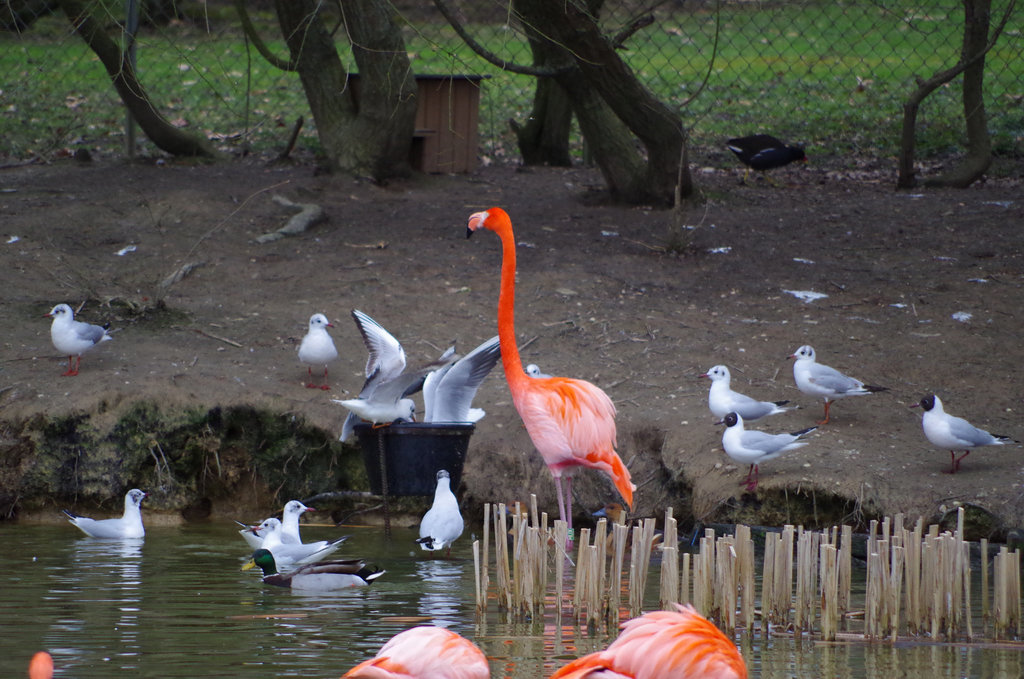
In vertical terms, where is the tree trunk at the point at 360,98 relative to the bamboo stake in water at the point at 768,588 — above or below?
above

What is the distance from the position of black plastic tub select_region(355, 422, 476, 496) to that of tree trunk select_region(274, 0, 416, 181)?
5.22 metres

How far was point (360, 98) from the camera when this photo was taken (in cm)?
1185

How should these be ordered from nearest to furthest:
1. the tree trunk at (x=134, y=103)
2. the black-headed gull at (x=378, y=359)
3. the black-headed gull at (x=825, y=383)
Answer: the black-headed gull at (x=378, y=359), the black-headed gull at (x=825, y=383), the tree trunk at (x=134, y=103)

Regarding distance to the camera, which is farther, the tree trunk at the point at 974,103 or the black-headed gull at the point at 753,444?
the tree trunk at the point at 974,103

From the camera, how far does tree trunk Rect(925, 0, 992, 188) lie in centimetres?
1148

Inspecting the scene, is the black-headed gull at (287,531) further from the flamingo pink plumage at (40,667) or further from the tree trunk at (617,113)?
the tree trunk at (617,113)

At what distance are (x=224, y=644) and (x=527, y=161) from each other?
9.83 metres

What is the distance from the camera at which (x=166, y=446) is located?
26.1 ft

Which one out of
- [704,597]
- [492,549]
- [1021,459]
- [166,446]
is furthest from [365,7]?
[704,597]

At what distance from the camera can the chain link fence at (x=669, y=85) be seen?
14.1 metres

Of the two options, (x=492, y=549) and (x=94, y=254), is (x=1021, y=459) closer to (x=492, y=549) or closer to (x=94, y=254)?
(x=492, y=549)

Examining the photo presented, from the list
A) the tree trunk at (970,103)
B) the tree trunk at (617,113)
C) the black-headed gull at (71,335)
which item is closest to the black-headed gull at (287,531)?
the black-headed gull at (71,335)

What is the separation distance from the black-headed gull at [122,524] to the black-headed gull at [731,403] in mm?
3631

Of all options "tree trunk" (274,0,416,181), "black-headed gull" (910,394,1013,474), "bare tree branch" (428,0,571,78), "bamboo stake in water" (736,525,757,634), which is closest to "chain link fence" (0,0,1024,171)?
"tree trunk" (274,0,416,181)
